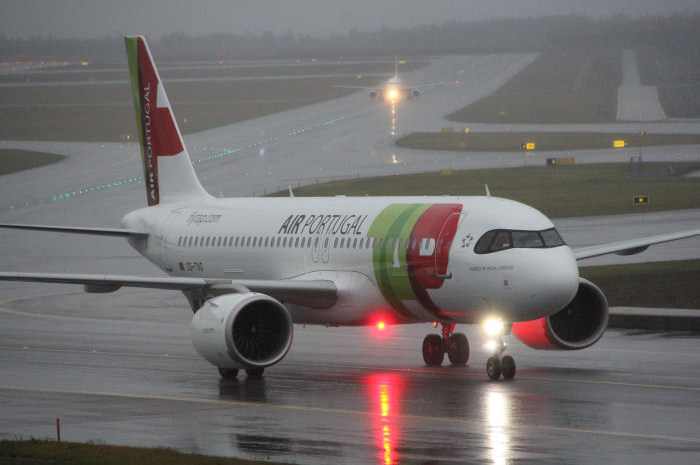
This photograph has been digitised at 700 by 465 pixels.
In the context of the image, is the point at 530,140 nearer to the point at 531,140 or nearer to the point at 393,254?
the point at 531,140

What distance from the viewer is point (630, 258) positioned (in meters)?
48.7

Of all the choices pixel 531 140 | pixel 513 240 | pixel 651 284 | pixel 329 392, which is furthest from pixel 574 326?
pixel 531 140

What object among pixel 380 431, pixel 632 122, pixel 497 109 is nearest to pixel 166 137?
pixel 380 431

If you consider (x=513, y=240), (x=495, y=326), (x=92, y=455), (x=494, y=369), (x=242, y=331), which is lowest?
(x=92, y=455)

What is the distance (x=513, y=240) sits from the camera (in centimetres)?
2634

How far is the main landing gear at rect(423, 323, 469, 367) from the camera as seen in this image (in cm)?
2952

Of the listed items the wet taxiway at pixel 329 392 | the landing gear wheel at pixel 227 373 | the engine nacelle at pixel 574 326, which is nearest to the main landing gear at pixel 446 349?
the wet taxiway at pixel 329 392

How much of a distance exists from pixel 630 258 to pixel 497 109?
93.7 m

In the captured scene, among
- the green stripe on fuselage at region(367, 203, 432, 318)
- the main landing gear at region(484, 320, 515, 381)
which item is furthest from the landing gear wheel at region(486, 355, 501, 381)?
the green stripe on fuselage at region(367, 203, 432, 318)

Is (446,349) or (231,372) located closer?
(231,372)

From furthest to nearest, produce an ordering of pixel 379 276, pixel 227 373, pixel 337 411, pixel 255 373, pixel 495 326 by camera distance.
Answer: pixel 379 276 < pixel 255 373 < pixel 227 373 < pixel 495 326 < pixel 337 411

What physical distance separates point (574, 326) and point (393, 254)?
4.78 m

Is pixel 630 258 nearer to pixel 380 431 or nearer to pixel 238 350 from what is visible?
pixel 238 350

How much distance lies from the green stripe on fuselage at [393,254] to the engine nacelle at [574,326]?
Answer: 2898 mm
